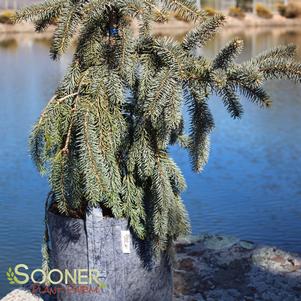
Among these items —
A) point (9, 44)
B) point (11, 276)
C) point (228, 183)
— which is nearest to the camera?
point (11, 276)

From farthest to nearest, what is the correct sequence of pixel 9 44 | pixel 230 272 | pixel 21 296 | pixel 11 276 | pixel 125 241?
1. pixel 9 44
2. pixel 11 276
3. pixel 230 272
4. pixel 21 296
5. pixel 125 241

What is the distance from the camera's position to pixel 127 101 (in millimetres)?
2057

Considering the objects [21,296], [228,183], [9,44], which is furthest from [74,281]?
[9,44]

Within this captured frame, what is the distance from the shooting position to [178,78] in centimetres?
180

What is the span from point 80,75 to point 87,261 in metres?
0.56

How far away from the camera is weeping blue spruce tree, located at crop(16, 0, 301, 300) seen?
1880 millimetres

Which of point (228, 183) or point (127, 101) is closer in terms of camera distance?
point (127, 101)

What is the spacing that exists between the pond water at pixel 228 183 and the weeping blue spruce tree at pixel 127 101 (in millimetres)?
999

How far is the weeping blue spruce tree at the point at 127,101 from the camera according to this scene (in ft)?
6.17

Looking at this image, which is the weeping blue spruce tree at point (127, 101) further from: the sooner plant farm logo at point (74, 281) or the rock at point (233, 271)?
the rock at point (233, 271)

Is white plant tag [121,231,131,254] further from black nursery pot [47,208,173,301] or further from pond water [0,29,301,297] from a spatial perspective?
pond water [0,29,301,297]

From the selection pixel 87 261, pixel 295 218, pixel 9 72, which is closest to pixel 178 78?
pixel 87 261

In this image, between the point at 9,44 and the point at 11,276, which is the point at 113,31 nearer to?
the point at 11,276

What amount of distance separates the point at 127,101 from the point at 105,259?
0.48 m
